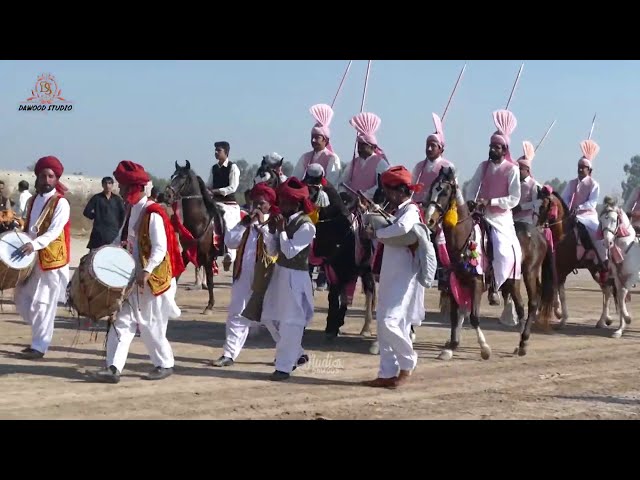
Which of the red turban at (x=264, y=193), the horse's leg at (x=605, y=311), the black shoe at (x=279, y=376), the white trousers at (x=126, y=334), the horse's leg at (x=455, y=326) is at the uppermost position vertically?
the red turban at (x=264, y=193)

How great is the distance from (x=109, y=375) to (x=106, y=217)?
7.76m

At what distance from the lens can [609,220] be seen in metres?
13.5

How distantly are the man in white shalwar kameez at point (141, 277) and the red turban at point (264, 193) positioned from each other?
0.93m

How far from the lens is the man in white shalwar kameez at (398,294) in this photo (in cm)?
880

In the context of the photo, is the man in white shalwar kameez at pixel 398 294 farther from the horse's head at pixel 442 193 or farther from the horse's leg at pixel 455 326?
the horse's leg at pixel 455 326

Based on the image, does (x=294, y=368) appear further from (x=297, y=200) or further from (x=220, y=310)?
(x=220, y=310)

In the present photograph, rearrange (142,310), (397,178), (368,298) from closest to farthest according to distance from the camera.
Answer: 1. (142,310)
2. (397,178)
3. (368,298)

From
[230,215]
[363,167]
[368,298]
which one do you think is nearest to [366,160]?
[363,167]

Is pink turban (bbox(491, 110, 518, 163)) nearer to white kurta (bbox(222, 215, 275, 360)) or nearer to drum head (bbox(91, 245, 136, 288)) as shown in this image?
white kurta (bbox(222, 215, 275, 360))

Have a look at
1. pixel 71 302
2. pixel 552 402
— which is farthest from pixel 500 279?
pixel 71 302

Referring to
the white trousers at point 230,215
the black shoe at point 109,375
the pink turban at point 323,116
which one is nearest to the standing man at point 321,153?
the pink turban at point 323,116

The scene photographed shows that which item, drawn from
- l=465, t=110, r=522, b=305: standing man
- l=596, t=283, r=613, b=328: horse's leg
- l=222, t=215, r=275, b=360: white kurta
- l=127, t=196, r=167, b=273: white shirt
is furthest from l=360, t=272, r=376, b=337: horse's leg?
l=127, t=196, r=167, b=273: white shirt

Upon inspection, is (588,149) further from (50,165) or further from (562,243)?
(50,165)

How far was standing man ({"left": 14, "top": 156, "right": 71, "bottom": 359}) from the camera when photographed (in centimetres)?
995
